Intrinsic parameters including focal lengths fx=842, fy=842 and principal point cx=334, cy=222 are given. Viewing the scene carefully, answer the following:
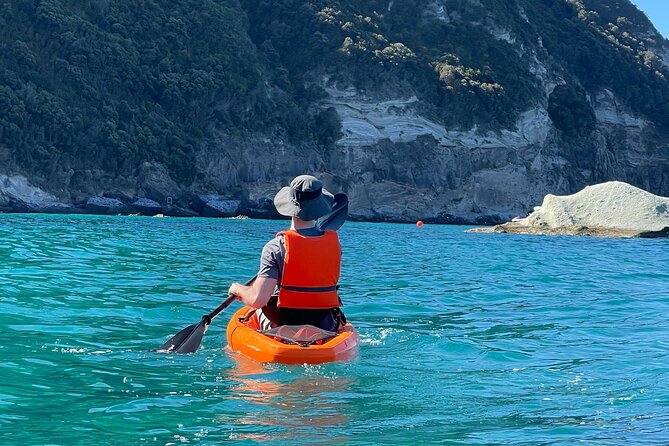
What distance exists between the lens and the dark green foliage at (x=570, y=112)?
9275cm

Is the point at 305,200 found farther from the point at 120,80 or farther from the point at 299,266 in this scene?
the point at 120,80

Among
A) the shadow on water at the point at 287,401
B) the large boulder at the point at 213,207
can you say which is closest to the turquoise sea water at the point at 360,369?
the shadow on water at the point at 287,401

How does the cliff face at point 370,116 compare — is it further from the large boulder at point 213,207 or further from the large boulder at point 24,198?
the large boulder at point 213,207

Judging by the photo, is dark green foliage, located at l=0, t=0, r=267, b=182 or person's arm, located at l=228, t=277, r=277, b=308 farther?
dark green foliage, located at l=0, t=0, r=267, b=182

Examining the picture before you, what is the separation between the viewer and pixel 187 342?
27.4 feet

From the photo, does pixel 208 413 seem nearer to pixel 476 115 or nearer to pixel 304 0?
pixel 476 115

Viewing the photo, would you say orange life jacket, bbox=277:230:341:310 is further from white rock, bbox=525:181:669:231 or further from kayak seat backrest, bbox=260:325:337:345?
white rock, bbox=525:181:669:231

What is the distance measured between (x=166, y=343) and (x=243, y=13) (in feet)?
280

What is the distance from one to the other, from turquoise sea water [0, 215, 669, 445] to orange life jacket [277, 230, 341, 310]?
0.67 m

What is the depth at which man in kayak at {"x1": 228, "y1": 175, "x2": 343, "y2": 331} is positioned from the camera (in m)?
7.66

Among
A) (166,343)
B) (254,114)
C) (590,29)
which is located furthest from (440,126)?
(166,343)

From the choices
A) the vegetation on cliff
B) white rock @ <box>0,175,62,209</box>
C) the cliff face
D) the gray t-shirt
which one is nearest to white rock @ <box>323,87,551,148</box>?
the cliff face

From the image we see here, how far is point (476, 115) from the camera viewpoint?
283ft

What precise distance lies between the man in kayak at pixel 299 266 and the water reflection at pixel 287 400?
0.63 meters
